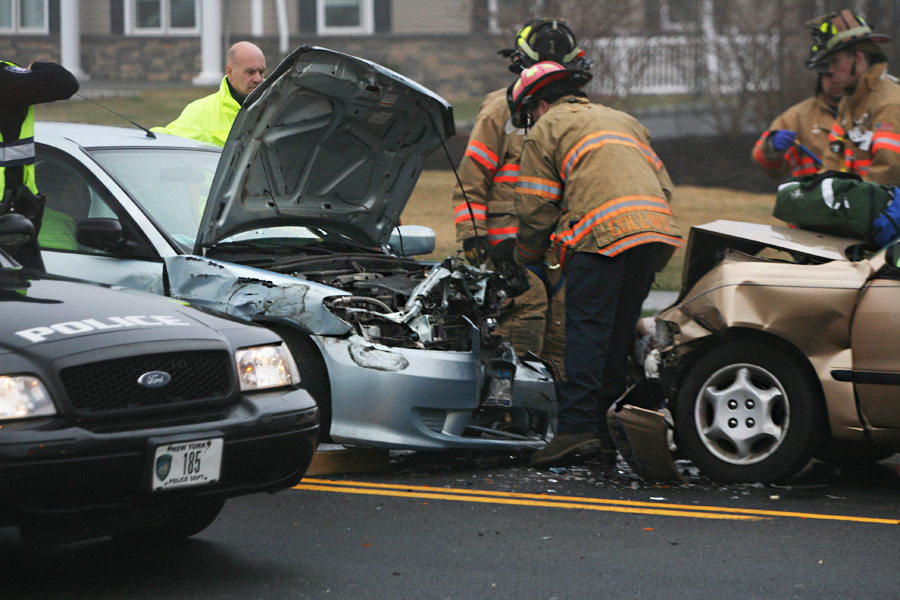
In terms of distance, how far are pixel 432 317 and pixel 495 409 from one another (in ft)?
1.76

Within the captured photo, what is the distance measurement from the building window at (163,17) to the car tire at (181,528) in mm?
21498

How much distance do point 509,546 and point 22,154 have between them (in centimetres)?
315

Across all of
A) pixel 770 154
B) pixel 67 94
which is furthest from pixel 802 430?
pixel 67 94

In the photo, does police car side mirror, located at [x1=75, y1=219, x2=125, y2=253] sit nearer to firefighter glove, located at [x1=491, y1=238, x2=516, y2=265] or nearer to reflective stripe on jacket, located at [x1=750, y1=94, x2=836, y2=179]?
firefighter glove, located at [x1=491, y1=238, x2=516, y2=265]

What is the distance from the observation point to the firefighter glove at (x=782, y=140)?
7.26m

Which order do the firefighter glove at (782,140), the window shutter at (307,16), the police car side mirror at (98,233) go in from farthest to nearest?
the window shutter at (307,16)
the firefighter glove at (782,140)
the police car side mirror at (98,233)

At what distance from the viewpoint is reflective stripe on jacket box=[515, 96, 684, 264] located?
5.69m

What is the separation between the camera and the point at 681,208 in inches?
598

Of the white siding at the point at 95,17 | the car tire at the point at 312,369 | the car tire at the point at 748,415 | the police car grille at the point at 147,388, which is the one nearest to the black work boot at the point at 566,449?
the car tire at the point at 748,415

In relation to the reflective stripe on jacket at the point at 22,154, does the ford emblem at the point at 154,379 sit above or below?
below

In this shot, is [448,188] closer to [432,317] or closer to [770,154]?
[770,154]

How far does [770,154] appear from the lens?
733cm

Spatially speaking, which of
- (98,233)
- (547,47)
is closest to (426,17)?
(547,47)

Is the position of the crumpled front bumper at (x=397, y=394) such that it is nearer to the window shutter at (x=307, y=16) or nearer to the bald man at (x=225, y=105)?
the bald man at (x=225, y=105)
